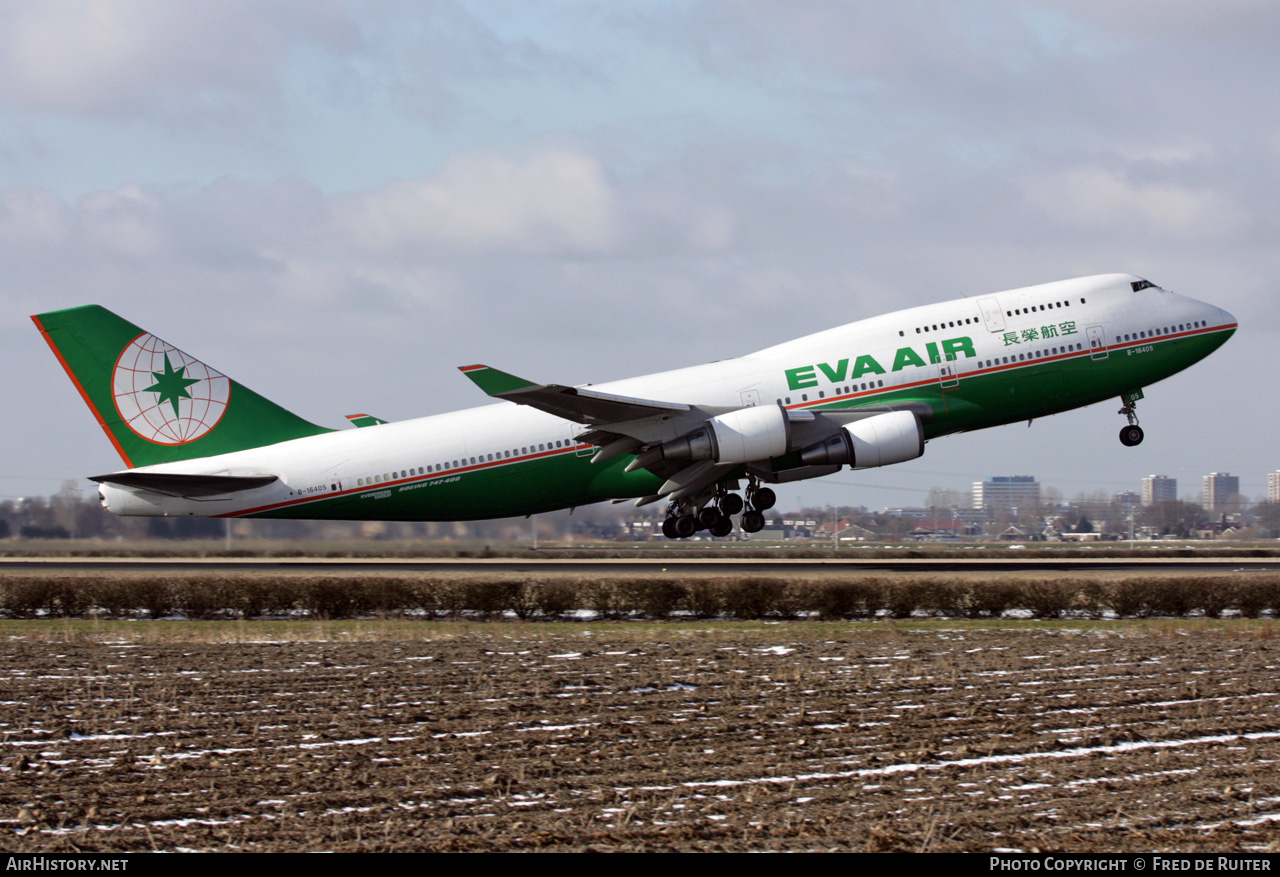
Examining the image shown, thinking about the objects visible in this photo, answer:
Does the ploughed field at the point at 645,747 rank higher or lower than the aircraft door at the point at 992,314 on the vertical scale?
lower

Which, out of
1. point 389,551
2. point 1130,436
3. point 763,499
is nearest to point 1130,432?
point 1130,436

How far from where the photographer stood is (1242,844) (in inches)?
365

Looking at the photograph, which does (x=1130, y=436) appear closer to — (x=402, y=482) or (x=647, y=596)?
(x=647, y=596)

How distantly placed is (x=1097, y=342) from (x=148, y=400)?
27068 mm

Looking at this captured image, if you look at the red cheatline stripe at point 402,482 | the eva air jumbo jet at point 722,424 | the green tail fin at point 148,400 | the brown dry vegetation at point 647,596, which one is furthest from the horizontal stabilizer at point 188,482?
the brown dry vegetation at point 647,596

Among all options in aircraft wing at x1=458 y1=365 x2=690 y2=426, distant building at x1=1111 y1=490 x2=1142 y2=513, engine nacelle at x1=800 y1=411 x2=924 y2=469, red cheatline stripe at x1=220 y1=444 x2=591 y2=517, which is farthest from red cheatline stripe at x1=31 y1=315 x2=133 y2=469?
distant building at x1=1111 y1=490 x2=1142 y2=513

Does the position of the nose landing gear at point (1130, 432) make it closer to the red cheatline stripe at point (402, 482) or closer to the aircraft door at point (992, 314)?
the aircraft door at point (992, 314)

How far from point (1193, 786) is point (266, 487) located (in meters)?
27.3

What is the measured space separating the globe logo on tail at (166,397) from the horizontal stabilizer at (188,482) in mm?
2258

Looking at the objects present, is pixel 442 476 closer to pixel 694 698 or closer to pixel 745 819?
pixel 694 698

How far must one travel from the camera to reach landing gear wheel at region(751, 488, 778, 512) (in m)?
34.4

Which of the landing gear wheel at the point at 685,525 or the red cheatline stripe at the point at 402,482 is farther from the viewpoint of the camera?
the landing gear wheel at the point at 685,525

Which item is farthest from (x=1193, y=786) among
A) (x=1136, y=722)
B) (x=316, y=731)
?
(x=316, y=731)

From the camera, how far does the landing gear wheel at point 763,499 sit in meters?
34.4
